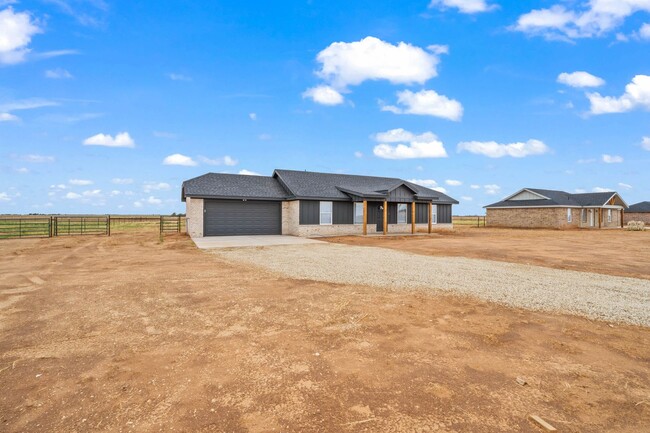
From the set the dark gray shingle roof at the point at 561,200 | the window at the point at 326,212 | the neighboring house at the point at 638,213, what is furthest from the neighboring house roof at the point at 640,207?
the window at the point at 326,212

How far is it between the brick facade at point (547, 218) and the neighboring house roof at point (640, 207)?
35.3 ft

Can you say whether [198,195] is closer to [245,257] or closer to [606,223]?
[245,257]

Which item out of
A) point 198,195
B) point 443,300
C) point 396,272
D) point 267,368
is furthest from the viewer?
point 198,195

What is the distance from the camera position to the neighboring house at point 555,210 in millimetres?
34844

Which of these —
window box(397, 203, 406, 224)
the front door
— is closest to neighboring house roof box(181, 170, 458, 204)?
the front door

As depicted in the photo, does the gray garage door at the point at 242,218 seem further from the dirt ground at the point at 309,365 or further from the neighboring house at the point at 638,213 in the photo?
the neighboring house at the point at 638,213

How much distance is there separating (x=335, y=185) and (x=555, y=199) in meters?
25.8

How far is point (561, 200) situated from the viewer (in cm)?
3662

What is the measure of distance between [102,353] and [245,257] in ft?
28.7

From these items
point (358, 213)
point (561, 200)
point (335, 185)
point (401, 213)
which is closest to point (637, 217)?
point (561, 200)

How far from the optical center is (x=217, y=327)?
5.40 m

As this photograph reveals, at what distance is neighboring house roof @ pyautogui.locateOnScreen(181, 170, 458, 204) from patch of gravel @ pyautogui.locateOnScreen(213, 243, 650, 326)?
9.46 metres

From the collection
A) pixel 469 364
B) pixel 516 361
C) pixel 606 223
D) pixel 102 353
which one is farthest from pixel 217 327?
pixel 606 223

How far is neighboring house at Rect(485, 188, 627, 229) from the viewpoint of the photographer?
Answer: 34.8m
